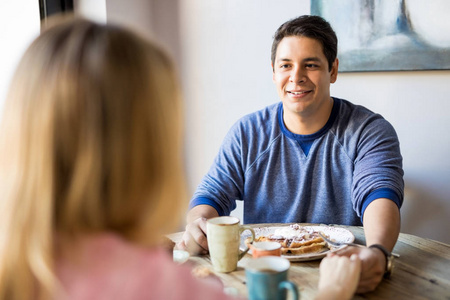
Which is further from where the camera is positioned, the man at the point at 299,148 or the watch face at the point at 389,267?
the man at the point at 299,148

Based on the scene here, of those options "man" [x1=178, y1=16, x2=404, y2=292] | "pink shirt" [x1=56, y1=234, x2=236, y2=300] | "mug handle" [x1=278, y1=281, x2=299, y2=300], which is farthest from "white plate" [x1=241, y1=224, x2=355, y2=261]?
"pink shirt" [x1=56, y1=234, x2=236, y2=300]

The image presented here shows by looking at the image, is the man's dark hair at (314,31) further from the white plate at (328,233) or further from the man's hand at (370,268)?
the man's hand at (370,268)

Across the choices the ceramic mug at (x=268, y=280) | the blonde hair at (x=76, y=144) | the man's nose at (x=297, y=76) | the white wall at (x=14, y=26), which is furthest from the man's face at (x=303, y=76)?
the white wall at (x=14, y=26)

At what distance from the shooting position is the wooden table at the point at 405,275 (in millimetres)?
1042

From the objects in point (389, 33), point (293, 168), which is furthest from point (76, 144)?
point (389, 33)

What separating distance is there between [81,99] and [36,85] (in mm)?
68

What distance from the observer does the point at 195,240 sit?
1.29 metres

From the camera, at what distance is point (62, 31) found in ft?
2.15

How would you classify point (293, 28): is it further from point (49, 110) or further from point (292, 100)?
point (49, 110)

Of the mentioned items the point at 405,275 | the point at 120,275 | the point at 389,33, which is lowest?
the point at 405,275

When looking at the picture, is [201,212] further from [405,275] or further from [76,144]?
[76,144]

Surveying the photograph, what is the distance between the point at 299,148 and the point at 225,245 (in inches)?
28.9

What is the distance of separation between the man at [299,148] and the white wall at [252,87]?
1.17 ft

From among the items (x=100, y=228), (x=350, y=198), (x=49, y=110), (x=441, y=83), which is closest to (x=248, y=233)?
(x=350, y=198)
